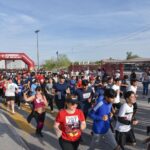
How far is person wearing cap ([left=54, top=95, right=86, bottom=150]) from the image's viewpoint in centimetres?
598

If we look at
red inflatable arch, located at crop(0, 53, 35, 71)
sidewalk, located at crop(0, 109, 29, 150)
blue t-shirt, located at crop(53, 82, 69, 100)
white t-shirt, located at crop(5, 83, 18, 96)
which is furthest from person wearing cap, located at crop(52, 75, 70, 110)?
red inflatable arch, located at crop(0, 53, 35, 71)

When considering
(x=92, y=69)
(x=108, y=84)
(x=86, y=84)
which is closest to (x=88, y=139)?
(x=86, y=84)

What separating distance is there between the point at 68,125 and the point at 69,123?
0.12ft

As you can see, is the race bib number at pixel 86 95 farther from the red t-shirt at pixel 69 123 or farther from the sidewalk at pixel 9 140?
the red t-shirt at pixel 69 123

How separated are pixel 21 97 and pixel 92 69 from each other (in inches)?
793

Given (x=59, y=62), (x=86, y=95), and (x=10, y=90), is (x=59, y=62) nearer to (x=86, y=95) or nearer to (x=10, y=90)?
(x=10, y=90)

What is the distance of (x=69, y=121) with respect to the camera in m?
5.99

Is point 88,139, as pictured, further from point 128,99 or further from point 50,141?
point 128,99

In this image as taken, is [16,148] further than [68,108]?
Yes

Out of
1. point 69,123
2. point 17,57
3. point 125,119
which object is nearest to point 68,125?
point 69,123

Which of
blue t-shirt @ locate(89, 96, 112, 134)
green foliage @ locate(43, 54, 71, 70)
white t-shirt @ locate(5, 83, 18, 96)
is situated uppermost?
blue t-shirt @ locate(89, 96, 112, 134)

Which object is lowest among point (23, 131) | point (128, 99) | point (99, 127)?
point (23, 131)

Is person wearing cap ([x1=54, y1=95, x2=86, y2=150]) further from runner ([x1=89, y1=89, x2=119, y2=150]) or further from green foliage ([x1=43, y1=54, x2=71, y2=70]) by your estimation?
green foliage ([x1=43, y1=54, x2=71, y2=70])

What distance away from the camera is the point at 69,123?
5.99 m
